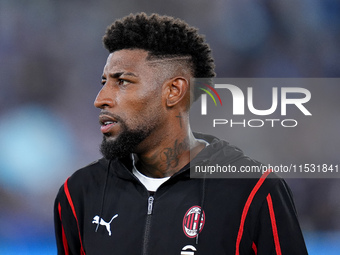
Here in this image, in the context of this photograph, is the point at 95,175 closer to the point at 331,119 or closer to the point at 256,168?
the point at 256,168

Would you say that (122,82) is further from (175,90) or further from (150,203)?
(150,203)

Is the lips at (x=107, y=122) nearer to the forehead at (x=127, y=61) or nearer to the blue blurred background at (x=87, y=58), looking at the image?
the forehead at (x=127, y=61)

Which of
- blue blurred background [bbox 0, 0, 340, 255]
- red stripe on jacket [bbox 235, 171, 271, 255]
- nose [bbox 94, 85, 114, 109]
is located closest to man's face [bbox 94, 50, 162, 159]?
nose [bbox 94, 85, 114, 109]

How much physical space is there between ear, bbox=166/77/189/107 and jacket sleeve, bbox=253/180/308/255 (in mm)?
391

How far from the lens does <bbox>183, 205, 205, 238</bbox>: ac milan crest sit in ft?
4.22

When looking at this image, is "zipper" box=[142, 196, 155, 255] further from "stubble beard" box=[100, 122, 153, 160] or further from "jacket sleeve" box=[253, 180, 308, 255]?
"jacket sleeve" box=[253, 180, 308, 255]

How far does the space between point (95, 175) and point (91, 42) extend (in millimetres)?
2338

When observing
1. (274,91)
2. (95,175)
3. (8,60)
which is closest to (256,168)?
(95,175)

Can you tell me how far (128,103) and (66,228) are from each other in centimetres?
44

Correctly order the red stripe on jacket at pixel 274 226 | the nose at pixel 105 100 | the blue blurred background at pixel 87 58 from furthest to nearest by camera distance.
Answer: the blue blurred background at pixel 87 58, the nose at pixel 105 100, the red stripe on jacket at pixel 274 226

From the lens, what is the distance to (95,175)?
149 centimetres

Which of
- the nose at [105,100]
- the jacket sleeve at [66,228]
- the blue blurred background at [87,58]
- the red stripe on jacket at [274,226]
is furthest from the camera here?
the blue blurred background at [87,58]

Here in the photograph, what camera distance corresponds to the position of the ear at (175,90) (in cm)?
143

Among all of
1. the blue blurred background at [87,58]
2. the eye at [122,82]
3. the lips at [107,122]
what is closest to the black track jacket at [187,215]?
the lips at [107,122]
